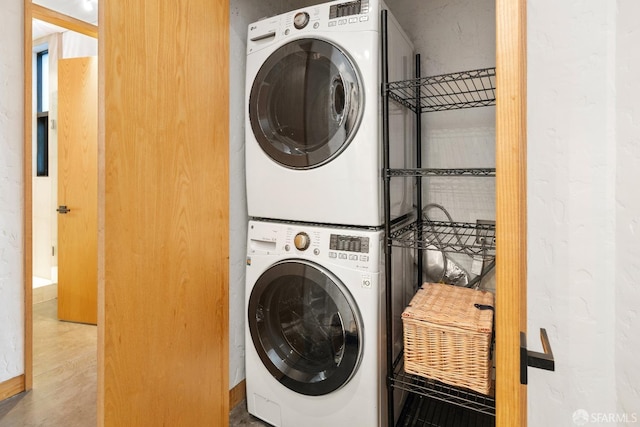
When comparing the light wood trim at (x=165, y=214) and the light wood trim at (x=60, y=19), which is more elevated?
the light wood trim at (x=60, y=19)

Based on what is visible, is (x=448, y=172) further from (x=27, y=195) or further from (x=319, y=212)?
(x=27, y=195)

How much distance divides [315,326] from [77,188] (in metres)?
2.56

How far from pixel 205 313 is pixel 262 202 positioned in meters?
0.56

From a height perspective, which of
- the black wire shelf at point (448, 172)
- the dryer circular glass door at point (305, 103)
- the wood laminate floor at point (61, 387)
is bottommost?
the wood laminate floor at point (61, 387)

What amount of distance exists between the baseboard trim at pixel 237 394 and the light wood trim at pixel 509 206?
4.98ft

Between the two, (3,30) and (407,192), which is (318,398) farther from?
(3,30)

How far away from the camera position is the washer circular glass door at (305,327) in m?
1.48

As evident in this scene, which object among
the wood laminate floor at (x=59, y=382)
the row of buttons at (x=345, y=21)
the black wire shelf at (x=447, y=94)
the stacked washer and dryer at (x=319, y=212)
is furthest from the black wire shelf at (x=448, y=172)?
the wood laminate floor at (x=59, y=382)

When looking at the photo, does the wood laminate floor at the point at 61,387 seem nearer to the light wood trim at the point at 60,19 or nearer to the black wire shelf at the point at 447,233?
the black wire shelf at the point at 447,233

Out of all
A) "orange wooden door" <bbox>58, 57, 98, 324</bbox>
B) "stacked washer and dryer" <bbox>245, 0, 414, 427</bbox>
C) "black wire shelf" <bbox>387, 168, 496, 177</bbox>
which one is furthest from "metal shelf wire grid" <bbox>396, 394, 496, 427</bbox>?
"orange wooden door" <bbox>58, 57, 98, 324</bbox>
